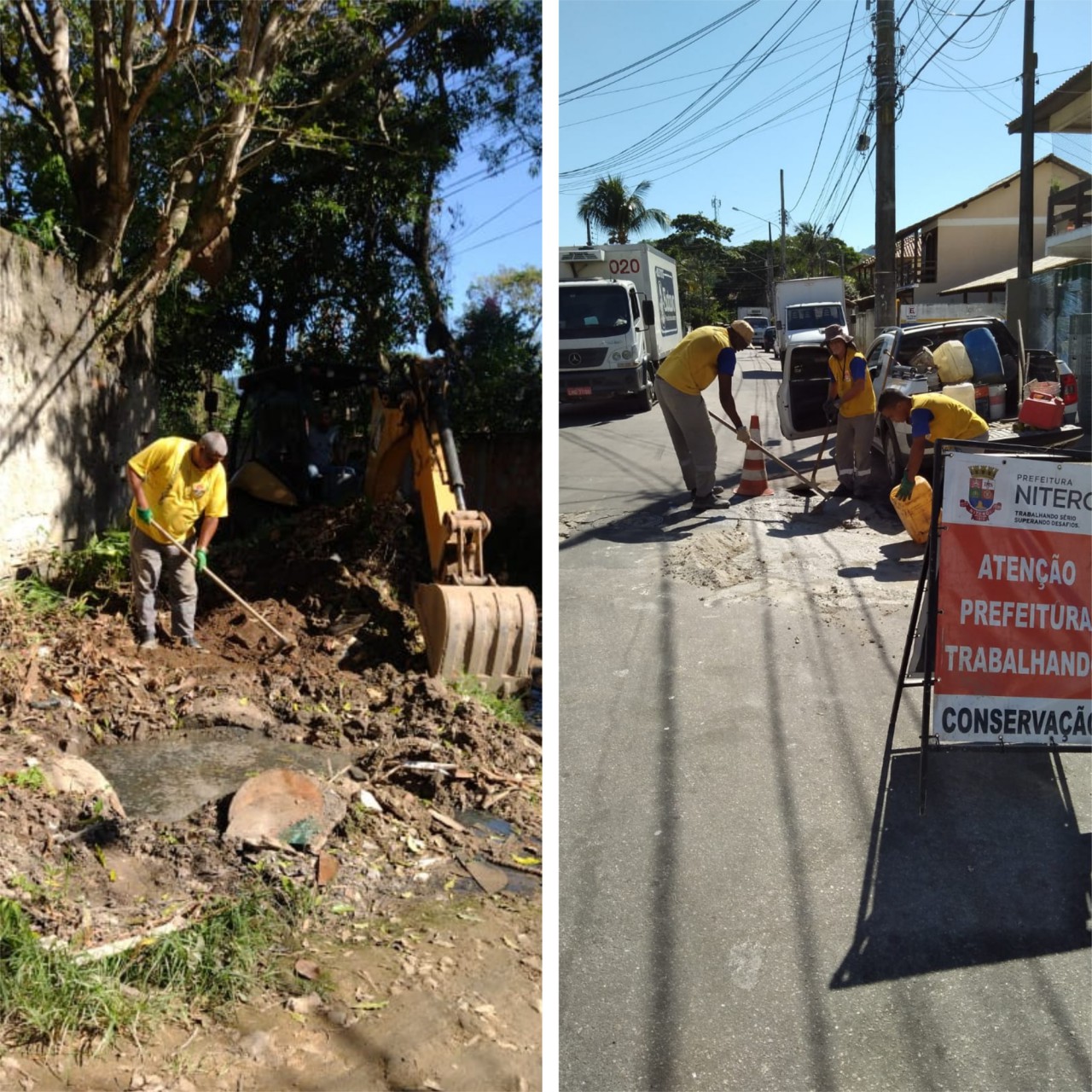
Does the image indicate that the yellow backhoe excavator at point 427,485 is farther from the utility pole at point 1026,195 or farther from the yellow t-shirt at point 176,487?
the utility pole at point 1026,195

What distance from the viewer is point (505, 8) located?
11.2 meters

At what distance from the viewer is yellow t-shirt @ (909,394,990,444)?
5.52 m

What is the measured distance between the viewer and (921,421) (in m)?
5.51

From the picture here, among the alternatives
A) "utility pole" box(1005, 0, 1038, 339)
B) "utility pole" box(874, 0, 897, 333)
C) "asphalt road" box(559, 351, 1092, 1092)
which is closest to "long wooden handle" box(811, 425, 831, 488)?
"asphalt road" box(559, 351, 1092, 1092)

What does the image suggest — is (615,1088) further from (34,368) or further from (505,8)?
(505,8)

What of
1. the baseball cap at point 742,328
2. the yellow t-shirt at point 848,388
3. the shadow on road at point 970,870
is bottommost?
the shadow on road at point 970,870

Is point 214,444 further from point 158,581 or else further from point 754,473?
point 754,473

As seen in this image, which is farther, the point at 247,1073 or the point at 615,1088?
the point at 247,1073

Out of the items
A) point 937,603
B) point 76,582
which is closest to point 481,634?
point 76,582

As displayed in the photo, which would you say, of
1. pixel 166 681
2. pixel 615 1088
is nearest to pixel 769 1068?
pixel 615 1088

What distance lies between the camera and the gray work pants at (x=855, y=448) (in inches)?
239

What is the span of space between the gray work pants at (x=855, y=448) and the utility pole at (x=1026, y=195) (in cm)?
160

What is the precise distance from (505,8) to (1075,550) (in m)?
9.65

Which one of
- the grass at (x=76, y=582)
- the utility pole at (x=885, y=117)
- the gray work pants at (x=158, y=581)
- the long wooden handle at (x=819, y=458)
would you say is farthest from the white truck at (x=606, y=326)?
the grass at (x=76, y=582)
